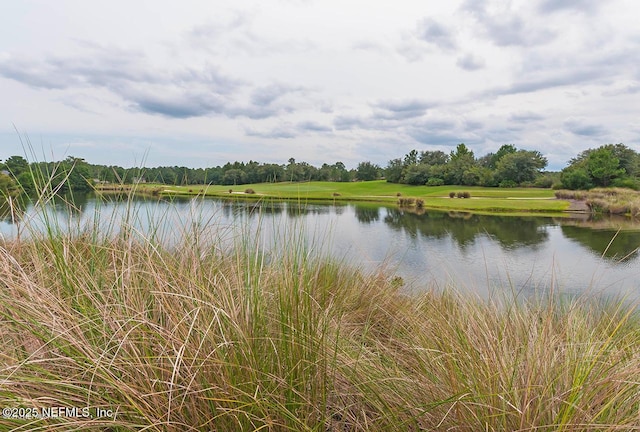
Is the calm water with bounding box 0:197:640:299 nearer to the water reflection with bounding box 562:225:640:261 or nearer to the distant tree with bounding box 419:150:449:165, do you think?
the water reflection with bounding box 562:225:640:261

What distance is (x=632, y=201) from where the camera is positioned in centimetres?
2120

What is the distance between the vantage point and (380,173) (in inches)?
2751

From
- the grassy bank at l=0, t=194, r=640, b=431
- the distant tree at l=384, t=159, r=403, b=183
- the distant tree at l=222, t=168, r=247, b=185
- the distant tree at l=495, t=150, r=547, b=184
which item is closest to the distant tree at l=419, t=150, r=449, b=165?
the distant tree at l=384, t=159, r=403, b=183

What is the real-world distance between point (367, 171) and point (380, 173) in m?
3.38

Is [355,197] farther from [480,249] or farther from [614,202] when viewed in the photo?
[480,249]

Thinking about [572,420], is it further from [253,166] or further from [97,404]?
[253,166]

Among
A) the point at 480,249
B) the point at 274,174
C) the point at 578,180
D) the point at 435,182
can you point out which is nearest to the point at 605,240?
the point at 480,249

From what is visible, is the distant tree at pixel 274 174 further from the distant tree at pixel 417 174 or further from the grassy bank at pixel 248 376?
the distant tree at pixel 417 174

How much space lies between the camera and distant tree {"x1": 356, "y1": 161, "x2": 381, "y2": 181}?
67.9 metres

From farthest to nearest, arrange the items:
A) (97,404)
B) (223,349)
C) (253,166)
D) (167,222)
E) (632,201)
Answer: (632,201) < (253,166) < (167,222) < (223,349) < (97,404)

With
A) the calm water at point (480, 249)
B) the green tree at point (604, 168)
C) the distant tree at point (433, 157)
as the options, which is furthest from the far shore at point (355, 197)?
the distant tree at point (433, 157)

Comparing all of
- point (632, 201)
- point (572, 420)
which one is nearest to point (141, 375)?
point (572, 420)

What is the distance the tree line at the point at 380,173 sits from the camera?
2.60 meters

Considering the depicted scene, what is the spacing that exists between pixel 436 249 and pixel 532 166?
145ft
